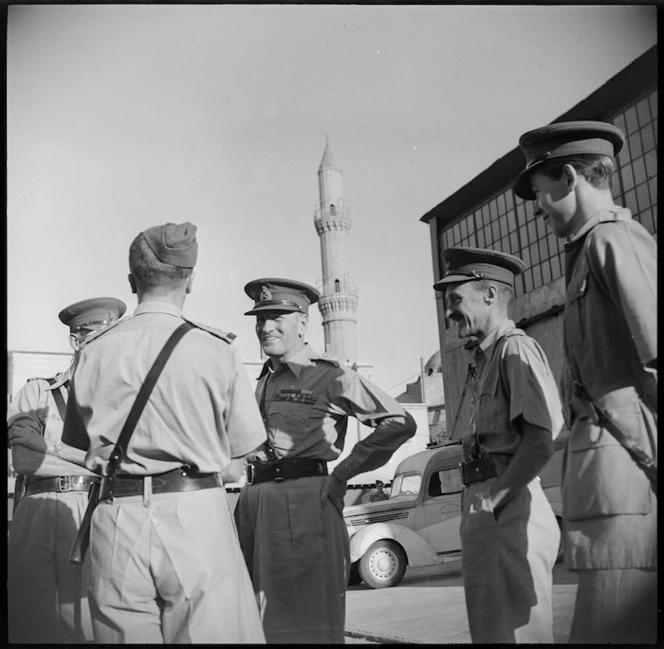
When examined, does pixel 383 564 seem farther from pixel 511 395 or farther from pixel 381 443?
pixel 511 395

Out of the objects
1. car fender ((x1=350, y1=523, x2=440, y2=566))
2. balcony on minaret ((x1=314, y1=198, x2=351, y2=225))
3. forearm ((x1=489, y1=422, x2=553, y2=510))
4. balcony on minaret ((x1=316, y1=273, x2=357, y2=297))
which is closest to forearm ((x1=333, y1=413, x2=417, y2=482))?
forearm ((x1=489, y1=422, x2=553, y2=510))

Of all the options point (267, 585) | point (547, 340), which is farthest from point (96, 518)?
point (547, 340)

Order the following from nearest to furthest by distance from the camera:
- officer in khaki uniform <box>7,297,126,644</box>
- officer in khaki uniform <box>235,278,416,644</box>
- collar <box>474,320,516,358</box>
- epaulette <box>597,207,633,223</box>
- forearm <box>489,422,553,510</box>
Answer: epaulette <box>597,207,633,223</box> < forearm <box>489,422,553,510</box> < collar <box>474,320,516,358</box> < officer in khaki uniform <box>235,278,416,644</box> < officer in khaki uniform <box>7,297,126,644</box>

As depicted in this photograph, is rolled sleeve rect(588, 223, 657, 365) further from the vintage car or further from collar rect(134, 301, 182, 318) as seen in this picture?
the vintage car

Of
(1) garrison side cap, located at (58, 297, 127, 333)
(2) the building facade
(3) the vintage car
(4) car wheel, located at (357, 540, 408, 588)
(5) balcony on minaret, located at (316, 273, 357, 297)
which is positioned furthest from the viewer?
(5) balcony on minaret, located at (316, 273, 357, 297)

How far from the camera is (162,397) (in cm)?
300

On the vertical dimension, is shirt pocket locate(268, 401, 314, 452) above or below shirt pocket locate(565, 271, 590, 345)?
below

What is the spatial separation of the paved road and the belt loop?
8.96 ft

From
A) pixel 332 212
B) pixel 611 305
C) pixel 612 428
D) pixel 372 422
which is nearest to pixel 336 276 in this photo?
pixel 332 212

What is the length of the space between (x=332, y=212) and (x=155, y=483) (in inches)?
1542

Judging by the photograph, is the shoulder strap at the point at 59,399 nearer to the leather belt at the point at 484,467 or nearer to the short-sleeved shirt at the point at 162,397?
the short-sleeved shirt at the point at 162,397

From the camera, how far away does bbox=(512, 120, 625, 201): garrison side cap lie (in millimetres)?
3137

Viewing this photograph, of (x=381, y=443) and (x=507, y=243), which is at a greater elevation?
(x=507, y=243)

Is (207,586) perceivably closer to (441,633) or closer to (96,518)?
(96,518)
